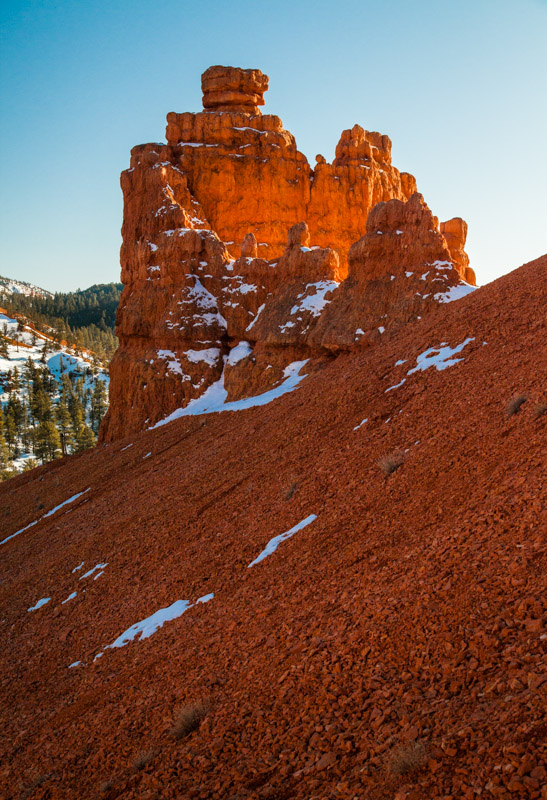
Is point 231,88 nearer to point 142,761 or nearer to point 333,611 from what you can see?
point 333,611

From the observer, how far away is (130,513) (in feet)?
54.5

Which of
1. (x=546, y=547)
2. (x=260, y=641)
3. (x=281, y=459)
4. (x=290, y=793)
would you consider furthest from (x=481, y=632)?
(x=281, y=459)

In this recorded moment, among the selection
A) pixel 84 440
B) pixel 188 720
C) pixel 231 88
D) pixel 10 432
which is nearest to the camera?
pixel 188 720

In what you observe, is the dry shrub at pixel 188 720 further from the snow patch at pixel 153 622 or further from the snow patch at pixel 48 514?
the snow patch at pixel 48 514

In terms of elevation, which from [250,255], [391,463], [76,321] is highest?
[76,321]

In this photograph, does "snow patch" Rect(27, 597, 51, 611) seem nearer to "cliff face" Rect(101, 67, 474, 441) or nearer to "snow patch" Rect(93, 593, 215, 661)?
"snow patch" Rect(93, 593, 215, 661)

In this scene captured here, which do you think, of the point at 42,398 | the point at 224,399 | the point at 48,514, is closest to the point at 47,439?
the point at 42,398

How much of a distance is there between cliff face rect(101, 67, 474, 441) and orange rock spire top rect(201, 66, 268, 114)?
93mm

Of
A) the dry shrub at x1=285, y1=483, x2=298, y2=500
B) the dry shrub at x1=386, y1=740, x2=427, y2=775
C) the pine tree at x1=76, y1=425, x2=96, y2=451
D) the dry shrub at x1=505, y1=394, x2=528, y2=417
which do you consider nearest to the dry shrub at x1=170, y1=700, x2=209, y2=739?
the dry shrub at x1=386, y1=740, x2=427, y2=775

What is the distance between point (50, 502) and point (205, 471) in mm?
11637

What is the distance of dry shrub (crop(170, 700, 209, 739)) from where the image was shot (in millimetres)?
6199

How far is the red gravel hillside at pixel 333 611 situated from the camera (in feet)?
15.0

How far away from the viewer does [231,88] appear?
48.1 metres

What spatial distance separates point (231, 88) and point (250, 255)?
828 inches
